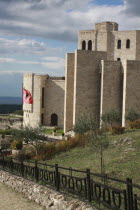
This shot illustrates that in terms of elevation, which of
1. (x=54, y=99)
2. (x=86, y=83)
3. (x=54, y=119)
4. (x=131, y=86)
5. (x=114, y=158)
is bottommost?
(x=114, y=158)

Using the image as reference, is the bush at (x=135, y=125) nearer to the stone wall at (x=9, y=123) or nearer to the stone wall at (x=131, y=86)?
the stone wall at (x=131, y=86)

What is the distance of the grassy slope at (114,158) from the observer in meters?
13.8

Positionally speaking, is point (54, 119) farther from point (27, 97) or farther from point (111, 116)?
point (111, 116)

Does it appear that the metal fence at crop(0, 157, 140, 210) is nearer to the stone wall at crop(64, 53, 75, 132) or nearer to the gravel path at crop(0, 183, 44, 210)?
the gravel path at crop(0, 183, 44, 210)

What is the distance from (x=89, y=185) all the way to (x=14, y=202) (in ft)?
10.3

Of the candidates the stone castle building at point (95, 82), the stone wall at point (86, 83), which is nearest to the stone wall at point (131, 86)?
the stone castle building at point (95, 82)

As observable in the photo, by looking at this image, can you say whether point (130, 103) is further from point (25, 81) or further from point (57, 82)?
point (25, 81)

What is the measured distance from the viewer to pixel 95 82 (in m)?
32.2

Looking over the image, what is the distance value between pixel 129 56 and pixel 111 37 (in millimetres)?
3022

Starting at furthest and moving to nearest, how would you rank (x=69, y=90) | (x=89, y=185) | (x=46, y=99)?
(x=46, y=99) < (x=69, y=90) < (x=89, y=185)

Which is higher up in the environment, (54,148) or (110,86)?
(110,86)

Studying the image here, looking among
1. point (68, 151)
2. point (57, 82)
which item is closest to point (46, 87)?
point (57, 82)

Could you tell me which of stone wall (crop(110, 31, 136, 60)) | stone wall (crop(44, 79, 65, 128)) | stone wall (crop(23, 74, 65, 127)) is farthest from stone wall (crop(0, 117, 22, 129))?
stone wall (crop(110, 31, 136, 60))

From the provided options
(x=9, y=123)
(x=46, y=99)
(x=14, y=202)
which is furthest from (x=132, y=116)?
(x=9, y=123)
